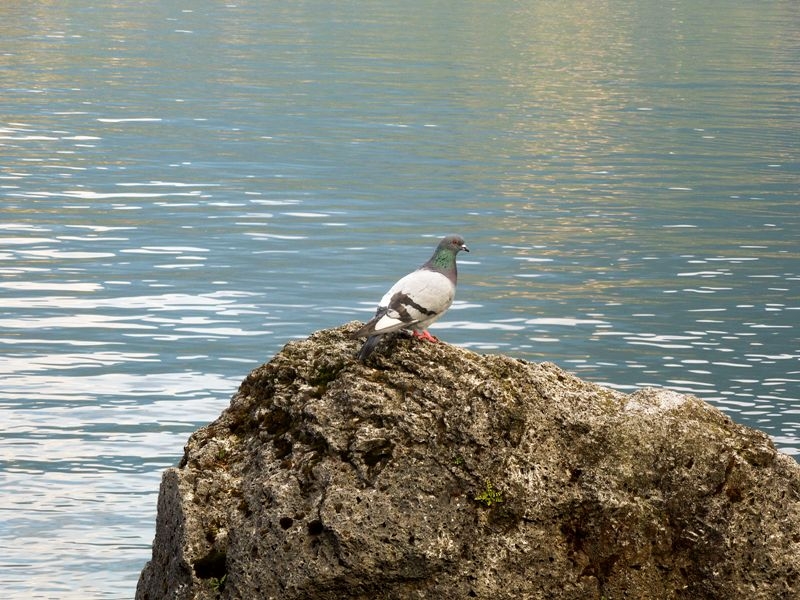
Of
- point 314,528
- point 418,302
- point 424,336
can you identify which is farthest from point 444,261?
point 314,528

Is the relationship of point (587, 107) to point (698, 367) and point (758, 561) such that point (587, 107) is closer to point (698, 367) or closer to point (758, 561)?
point (698, 367)

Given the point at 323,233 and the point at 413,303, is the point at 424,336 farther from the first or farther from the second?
the point at 323,233

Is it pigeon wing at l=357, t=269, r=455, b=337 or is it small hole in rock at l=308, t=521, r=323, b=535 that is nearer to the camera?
small hole in rock at l=308, t=521, r=323, b=535

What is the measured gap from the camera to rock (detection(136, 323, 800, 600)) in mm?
8227

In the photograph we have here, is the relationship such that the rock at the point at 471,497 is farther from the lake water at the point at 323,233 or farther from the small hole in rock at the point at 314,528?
the lake water at the point at 323,233

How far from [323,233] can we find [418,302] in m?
24.1

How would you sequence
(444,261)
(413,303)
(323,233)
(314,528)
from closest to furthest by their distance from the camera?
1. (314,528)
2. (413,303)
3. (444,261)
4. (323,233)

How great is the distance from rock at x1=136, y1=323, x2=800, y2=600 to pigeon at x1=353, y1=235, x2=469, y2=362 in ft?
0.45

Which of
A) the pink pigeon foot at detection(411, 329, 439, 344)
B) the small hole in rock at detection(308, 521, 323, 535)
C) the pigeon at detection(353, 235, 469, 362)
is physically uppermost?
the pigeon at detection(353, 235, 469, 362)

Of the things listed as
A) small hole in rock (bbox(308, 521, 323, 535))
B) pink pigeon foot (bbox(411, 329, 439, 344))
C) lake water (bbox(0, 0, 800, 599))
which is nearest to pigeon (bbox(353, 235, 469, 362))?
pink pigeon foot (bbox(411, 329, 439, 344))

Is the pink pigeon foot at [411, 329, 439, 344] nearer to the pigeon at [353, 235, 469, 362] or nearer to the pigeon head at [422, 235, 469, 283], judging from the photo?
the pigeon at [353, 235, 469, 362]

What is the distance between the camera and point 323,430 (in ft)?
27.9

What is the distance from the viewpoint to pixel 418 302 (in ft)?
29.8

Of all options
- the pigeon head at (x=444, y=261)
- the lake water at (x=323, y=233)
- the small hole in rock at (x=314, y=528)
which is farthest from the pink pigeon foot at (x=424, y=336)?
the lake water at (x=323, y=233)
